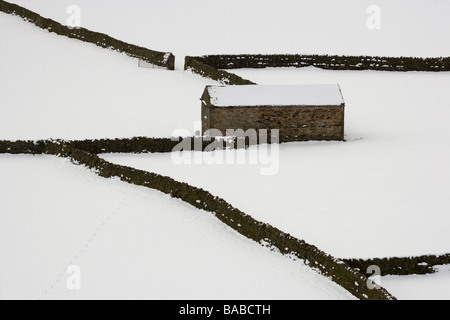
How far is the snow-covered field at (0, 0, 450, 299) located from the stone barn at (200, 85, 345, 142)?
0.70 meters

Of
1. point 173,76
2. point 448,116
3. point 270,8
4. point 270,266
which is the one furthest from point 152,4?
point 270,266

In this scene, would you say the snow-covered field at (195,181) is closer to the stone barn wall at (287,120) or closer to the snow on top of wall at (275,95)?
the stone barn wall at (287,120)

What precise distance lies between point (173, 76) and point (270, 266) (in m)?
19.1

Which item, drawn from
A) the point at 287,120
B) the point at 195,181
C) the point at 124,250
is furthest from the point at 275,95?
the point at 124,250

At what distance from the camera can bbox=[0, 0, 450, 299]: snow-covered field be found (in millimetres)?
22375

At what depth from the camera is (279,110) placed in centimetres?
3228

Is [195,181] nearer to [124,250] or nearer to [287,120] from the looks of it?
[124,250]

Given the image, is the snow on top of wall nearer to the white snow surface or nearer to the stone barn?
the stone barn

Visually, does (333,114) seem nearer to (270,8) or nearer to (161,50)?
(161,50)

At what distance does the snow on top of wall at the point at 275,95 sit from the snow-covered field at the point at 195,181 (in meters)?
1.51

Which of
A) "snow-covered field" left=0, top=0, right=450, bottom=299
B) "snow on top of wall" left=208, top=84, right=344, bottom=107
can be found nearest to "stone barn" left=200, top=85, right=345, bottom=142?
"snow on top of wall" left=208, top=84, right=344, bottom=107

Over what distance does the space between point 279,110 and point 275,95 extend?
601 millimetres

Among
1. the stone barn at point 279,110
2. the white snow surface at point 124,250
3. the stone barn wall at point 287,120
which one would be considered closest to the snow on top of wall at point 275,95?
the stone barn at point 279,110

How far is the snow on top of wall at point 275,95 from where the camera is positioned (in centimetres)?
3219
